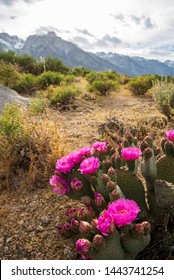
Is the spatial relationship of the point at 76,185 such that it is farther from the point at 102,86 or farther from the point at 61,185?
the point at 102,86

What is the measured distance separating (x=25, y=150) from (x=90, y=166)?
2.47 meters

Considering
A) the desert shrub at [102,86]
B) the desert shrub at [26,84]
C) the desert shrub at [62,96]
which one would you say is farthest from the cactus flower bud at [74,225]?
the desert shrub at [102,86]

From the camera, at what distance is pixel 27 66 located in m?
17.8

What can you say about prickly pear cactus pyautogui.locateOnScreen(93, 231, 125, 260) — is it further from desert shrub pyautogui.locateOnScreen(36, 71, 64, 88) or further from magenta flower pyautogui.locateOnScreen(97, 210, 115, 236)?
desert shrub pyautogui.locateOnScreen(36, 71, 64, 88)

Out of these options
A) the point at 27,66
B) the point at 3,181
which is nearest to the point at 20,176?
the point at 3,181

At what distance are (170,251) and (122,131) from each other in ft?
13.1

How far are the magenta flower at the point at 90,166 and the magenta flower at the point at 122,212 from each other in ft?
1.42

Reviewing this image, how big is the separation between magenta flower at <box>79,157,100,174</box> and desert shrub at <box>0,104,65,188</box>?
1.67 m

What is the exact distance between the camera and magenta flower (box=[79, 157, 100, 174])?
2744 mm

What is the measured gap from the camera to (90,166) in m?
2.76

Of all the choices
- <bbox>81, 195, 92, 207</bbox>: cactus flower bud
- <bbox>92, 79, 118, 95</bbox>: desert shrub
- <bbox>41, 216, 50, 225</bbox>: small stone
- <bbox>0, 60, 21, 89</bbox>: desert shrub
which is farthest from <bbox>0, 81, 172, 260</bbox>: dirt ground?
<bbox>92, 79, 118, 95</bbox>: desert shrub

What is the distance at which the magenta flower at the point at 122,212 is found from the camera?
2277 millimetres

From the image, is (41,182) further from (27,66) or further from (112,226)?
(27,66)

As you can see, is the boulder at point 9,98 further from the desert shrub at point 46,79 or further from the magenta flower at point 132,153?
the magenta flower at point 132,153
